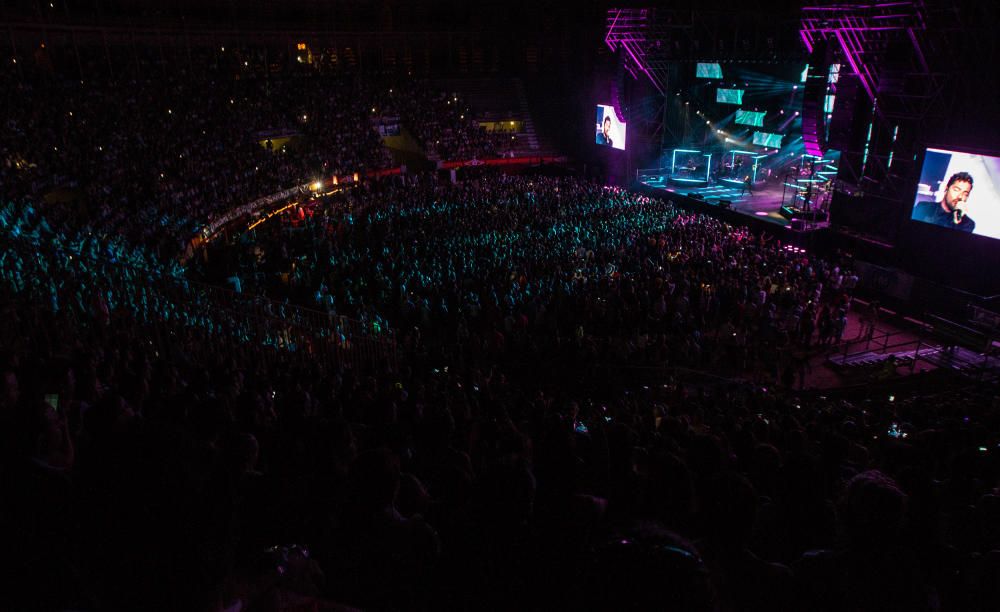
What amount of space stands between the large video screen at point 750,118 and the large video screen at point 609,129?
6291mm

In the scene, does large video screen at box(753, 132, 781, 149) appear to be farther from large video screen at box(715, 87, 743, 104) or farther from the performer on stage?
the performer on stage

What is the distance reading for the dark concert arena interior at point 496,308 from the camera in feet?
7.40

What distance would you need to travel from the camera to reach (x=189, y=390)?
462cm

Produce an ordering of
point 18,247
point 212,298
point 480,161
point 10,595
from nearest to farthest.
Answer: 1. point 10,595
2. point 18,247
3. point 212,298
4. point 480,161

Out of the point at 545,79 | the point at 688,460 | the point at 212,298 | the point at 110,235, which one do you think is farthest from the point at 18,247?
the point at 545,79

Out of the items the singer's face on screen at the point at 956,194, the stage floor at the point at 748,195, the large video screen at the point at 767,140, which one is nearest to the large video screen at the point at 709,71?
the large video screen at the point at 767,140

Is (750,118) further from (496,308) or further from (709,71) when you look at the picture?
(496,308)

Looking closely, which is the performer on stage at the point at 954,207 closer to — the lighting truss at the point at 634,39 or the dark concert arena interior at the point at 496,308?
the dark concert arena interior at the point at 496,308

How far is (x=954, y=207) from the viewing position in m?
15.4

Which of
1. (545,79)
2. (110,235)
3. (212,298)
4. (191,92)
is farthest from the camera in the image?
(545,79)

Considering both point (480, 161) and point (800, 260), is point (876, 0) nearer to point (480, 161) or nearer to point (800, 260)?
point (800, 260)

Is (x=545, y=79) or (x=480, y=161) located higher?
(x=545, y=79)

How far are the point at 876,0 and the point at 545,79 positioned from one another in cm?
2477

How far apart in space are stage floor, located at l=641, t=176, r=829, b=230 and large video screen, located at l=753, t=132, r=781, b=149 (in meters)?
1.74
